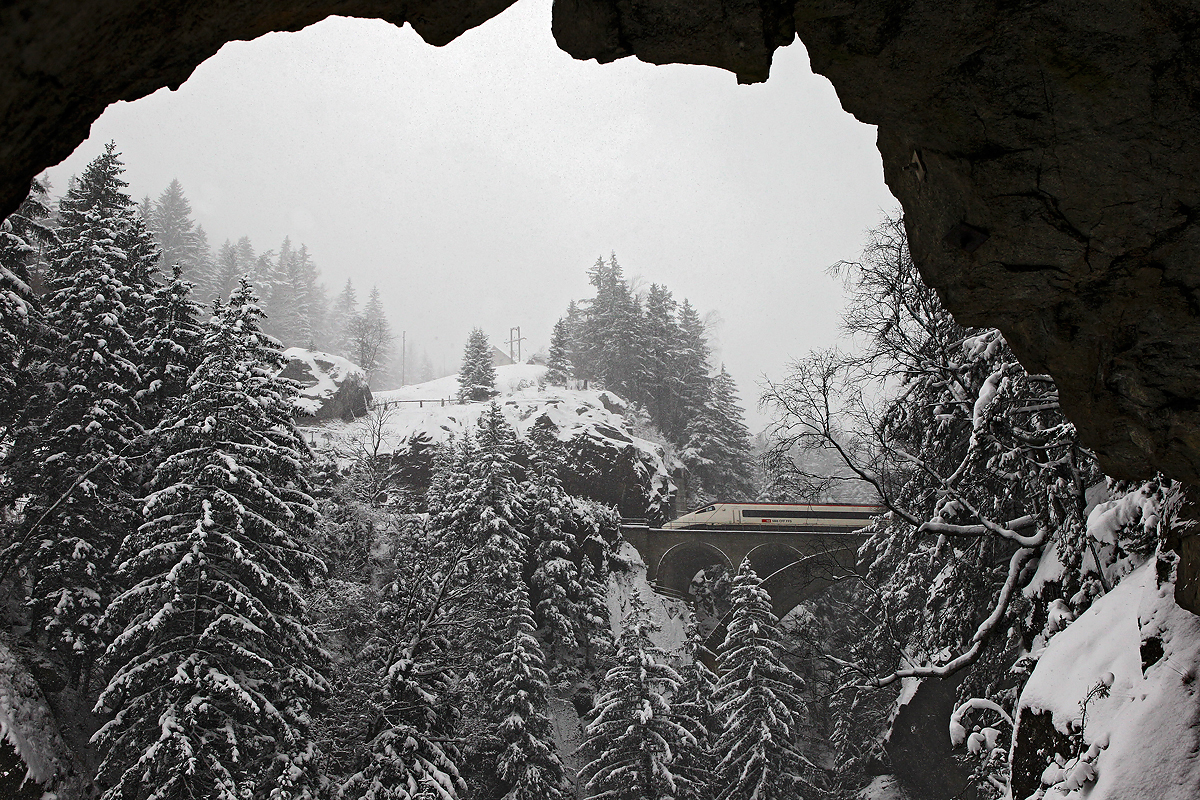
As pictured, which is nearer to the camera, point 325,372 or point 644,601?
point 644,601

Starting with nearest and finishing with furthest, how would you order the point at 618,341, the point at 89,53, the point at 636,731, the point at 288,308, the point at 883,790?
the point at 89,53 → the point at 636,731 → the point at 883,790 → the point at 618,341 → the point at 288,308

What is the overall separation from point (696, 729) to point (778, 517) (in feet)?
36.3

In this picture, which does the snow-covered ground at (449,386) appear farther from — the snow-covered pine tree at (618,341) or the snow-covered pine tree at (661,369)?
the snow-covered pine tree at (661,369)

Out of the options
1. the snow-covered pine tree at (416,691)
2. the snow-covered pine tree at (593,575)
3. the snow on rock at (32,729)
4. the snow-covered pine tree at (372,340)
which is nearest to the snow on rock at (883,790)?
the snow-covered pine tree at (593,575)

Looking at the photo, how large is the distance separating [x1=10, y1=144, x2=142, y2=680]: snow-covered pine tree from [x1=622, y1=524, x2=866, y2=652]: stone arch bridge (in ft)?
61.4

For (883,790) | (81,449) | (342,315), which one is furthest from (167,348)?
(342,315)

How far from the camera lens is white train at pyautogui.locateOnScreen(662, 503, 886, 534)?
1069 inches

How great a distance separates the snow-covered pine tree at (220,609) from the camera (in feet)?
38.4

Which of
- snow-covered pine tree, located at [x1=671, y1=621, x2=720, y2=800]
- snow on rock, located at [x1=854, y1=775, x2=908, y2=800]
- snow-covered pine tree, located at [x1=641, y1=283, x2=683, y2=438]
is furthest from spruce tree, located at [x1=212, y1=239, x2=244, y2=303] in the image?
snow on rock, located at [x1=854, y1=775, x2=908, y2=800]

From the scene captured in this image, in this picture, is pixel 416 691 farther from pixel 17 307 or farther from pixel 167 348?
pixel 17 307

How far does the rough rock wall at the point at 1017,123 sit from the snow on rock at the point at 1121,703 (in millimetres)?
2031

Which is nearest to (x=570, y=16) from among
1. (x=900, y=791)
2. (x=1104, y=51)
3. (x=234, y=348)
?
(x=1104, y=51)

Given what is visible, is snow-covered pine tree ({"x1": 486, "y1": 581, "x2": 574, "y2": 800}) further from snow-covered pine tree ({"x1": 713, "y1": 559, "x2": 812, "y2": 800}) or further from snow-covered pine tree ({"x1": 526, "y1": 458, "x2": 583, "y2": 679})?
snow-covered pine tree ({"x1": 713, "y1": 559, "x2": 812, "y2": 800})

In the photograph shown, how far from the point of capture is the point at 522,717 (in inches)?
687
